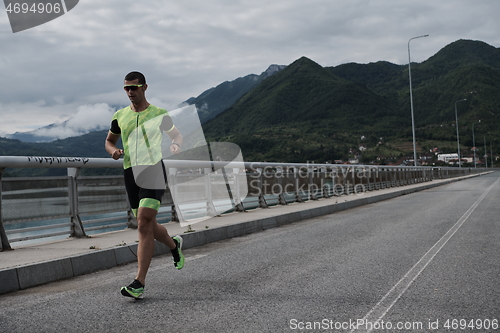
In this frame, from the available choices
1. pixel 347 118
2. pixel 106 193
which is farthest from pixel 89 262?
pixel 347 118

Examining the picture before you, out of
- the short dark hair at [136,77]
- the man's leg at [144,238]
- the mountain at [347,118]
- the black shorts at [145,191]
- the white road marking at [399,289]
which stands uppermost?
the mountain at [347,118]

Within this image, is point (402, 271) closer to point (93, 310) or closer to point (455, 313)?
point (455, 313)

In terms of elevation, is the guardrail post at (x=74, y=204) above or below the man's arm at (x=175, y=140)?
below

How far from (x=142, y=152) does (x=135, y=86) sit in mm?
592

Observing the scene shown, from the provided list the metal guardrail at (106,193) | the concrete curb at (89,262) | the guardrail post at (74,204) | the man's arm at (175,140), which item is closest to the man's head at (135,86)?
the man's arm at (175,140)

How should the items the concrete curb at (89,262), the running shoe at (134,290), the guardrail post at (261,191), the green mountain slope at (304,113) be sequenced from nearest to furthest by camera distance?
the running shoe at (134,290) → the concrete curb at (89,262) → the guardrail post at (261,191) → the green mountain slope at (304,113)

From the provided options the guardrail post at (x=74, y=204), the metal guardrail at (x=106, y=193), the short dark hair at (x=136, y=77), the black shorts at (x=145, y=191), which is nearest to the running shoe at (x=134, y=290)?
the black shorts at (x=145, y=191)

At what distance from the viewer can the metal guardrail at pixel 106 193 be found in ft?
23.2

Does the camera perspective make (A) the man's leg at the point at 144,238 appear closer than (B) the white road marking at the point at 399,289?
No

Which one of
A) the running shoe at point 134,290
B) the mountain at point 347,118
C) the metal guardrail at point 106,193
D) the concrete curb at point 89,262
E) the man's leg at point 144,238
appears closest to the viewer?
the running shoe at point 134,290

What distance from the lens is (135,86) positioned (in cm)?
452

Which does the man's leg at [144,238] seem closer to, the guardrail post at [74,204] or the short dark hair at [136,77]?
the short dark hair at [136,77]

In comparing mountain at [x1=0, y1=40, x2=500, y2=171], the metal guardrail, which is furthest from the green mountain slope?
the metal guardrail

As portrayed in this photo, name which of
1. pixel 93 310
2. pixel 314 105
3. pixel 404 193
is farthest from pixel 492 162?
pixel 93 310
